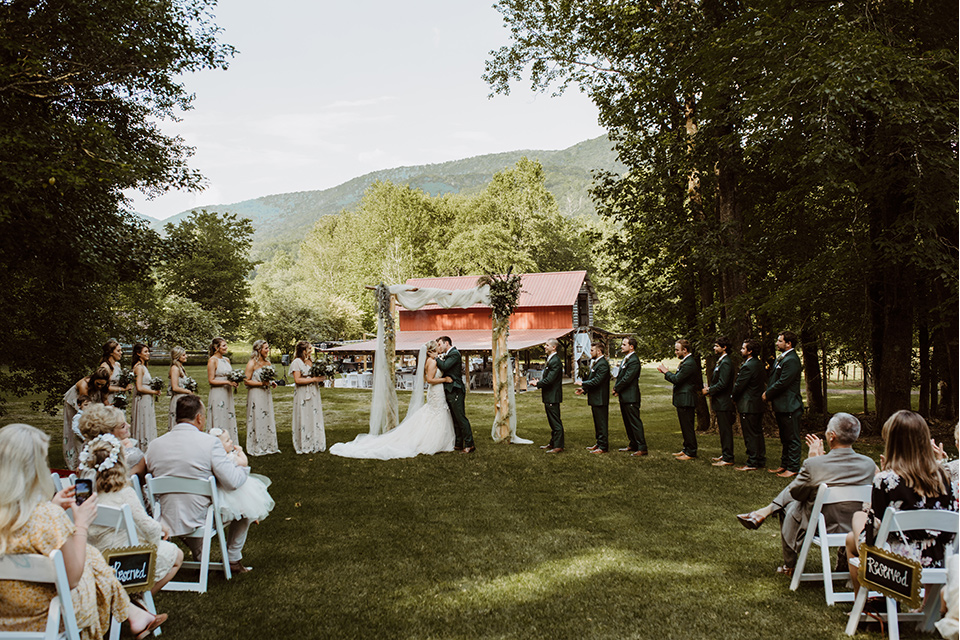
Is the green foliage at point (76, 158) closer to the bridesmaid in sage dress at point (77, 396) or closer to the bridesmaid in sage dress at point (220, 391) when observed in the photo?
the bridesmaid in sage dress at point (77, 396)

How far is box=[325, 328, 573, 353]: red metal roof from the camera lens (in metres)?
29.8

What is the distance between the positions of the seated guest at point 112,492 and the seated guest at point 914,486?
4.14 metres

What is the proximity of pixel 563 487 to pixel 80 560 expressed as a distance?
5966 mm

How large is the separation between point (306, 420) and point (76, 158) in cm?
499

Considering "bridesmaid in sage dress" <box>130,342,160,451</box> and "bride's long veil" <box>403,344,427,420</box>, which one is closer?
"bridesmaid in sage dress" <box>130,342,160,451</box>

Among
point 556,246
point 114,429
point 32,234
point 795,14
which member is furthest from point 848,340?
point 556,246

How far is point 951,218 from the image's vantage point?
10.6m

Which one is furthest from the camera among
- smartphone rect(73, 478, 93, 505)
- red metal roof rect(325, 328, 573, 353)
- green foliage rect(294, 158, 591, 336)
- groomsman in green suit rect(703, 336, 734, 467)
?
green foliage rect(294, 158, 591, 336)

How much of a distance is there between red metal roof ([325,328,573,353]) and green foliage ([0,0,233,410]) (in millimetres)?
16992

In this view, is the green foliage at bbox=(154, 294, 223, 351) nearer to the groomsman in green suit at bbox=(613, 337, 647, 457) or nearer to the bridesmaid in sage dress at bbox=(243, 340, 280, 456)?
the bridesmaid in sage dress at bbox=(243, 340, 280, 456)

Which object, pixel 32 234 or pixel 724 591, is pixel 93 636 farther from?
pixel 32 234

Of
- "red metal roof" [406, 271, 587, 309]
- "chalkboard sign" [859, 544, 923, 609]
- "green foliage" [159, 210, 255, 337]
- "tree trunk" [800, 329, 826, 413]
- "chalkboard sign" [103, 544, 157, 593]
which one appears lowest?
"tree trunk" [800, 329, 826, 413]

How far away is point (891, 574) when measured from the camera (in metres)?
3.46

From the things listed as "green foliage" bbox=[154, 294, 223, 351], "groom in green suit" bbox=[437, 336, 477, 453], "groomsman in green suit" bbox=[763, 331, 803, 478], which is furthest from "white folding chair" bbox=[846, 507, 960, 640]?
"green foliage" bbox=[154, 294, 223, 351]
